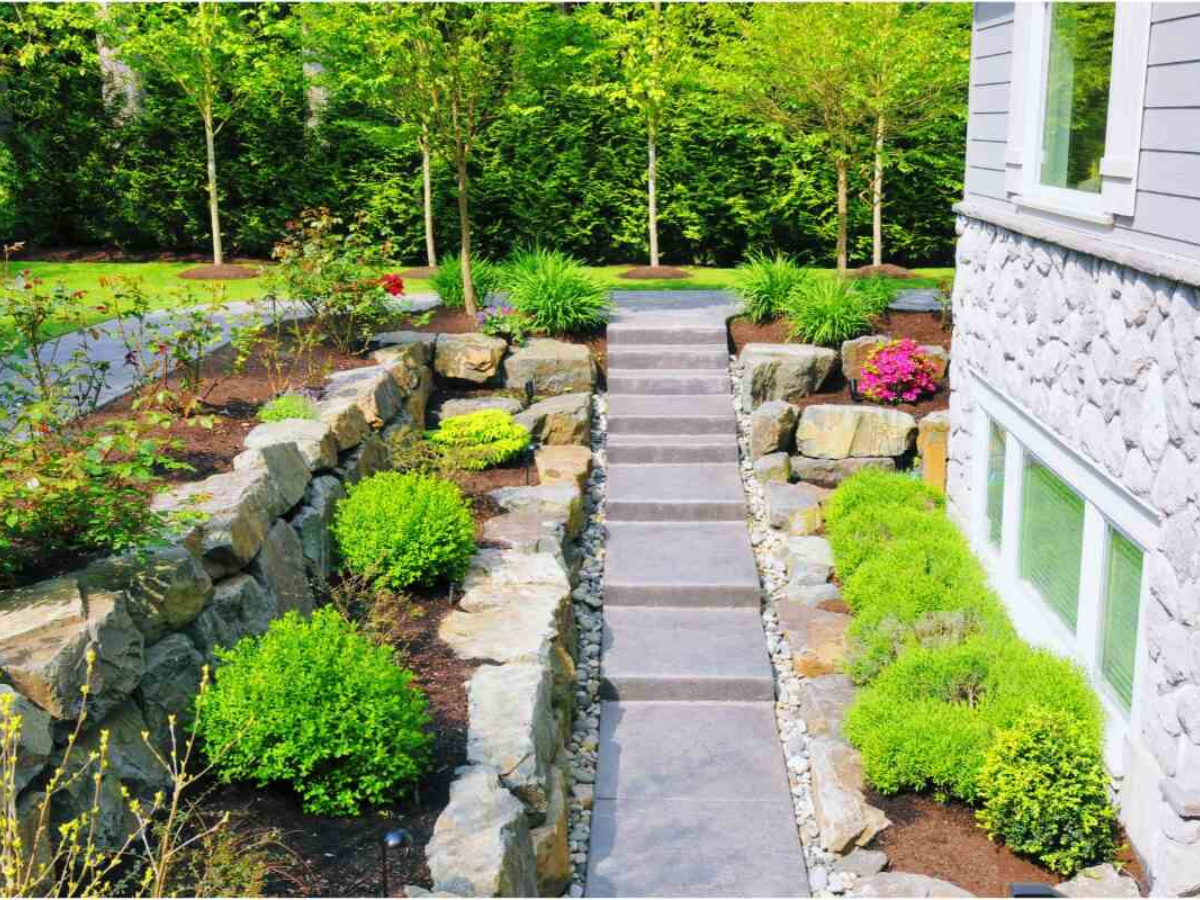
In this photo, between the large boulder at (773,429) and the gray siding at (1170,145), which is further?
the large boulder at (773,429)

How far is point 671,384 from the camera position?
1118 cm

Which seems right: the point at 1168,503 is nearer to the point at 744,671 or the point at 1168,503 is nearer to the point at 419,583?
the point at 744,671

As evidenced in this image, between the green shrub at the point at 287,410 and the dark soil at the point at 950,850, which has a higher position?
the green shrub at the point at 287,410

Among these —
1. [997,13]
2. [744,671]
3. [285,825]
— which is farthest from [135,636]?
[997,13]

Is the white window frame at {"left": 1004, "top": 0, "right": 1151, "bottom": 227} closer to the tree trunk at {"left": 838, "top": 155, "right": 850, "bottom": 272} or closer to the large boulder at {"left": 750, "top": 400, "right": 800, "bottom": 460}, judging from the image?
the large boulder at {"left": 750, "top": 400, "right": 800, "bottom": 460}

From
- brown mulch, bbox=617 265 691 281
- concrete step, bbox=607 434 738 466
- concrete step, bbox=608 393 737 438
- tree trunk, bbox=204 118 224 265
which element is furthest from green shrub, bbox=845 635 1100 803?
tree trunk, bbox=204 118 224 265

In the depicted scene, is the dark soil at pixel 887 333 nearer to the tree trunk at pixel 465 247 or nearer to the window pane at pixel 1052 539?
the tree trunk at pixel 465 247

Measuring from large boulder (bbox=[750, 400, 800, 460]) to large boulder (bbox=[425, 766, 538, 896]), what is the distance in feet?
18.6

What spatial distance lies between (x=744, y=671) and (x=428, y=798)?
2.99m

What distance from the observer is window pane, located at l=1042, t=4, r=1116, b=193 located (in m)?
5.61

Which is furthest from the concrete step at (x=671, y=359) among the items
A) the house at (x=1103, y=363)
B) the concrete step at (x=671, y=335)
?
the house at (x=1103, y=363)

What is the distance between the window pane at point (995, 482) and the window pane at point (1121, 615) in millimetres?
1791

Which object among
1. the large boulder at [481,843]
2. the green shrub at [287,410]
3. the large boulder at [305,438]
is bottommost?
the large boulder at [481,843]

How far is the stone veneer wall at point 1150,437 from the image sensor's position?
4.57 m
